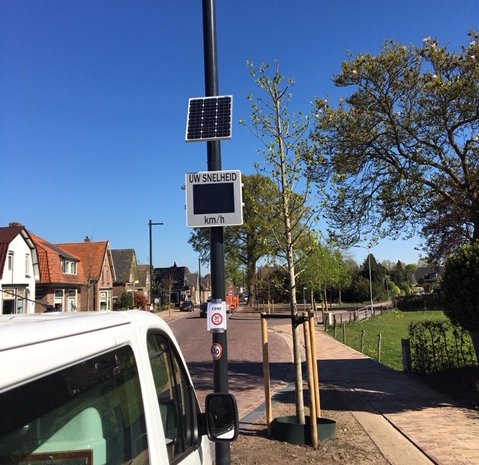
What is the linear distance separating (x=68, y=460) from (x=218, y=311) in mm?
3291

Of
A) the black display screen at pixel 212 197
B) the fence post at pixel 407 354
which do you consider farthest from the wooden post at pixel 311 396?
the fence post at pixel 407 354

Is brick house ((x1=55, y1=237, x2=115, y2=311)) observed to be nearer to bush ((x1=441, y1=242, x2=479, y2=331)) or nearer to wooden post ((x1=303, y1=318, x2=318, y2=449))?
bush ((x1=441, y1=242, x2=479, y2=331))

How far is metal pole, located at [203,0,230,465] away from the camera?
4930 millimetres

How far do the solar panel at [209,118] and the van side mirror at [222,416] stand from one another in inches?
127

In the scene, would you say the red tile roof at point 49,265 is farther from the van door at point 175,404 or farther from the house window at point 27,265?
the van door at point 175,404

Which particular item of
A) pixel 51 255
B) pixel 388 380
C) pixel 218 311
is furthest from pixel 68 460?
pixel 51 255

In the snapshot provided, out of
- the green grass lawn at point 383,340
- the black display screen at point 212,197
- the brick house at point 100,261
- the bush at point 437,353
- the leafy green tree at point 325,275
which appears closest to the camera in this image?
the black display screen at point 212,197

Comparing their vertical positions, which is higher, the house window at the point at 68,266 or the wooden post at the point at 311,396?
the house window at the point at 68,266

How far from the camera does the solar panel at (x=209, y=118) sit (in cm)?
543

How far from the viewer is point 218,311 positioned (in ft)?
16.5

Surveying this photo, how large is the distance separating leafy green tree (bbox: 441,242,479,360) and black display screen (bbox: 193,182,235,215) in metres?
4.81

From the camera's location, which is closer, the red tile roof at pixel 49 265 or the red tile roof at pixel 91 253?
the red tile roof at pixel 49 265

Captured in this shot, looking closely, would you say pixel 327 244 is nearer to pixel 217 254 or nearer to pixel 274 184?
pixel 274 184

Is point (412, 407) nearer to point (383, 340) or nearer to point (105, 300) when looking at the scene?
point (383, 340)
